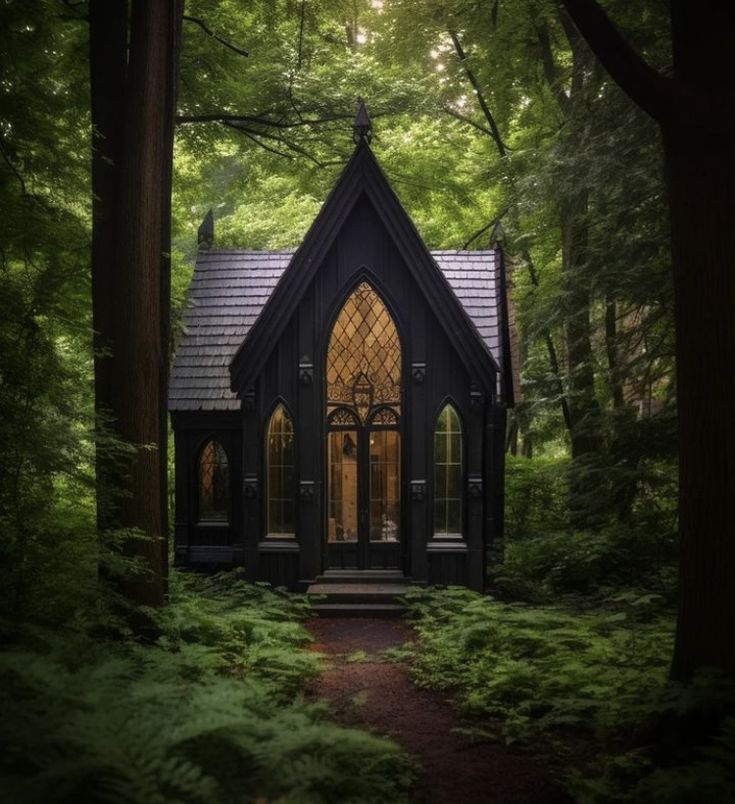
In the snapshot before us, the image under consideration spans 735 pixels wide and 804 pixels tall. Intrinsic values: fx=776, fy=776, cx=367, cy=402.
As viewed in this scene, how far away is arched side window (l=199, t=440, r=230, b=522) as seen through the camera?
14.1 metres

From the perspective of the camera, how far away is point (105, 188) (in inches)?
304

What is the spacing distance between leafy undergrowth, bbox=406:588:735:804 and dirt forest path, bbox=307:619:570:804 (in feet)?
0.73

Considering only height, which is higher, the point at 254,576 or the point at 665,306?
the point at 665,306

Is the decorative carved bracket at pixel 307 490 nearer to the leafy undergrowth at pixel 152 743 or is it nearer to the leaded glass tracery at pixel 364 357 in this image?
the leaded glass tracery at pixel 364 357

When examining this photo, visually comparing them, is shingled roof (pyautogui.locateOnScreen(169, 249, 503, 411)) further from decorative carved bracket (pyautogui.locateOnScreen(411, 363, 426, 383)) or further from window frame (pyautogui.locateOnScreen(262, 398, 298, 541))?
decorative carved bracket (pyautogui.locateOnScreen(411, 363, 426, 383))

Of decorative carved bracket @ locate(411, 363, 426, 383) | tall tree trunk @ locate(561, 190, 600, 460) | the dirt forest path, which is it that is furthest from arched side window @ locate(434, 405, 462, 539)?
the dirt forest path

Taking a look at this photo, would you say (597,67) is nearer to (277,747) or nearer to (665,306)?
(665,306)

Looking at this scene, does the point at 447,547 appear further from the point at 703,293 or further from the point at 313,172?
the point at 313,172

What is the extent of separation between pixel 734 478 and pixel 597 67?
6488 mm

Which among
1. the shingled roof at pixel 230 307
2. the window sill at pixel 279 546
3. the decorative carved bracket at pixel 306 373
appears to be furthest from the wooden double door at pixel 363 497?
the shingled roof at pixel 230 307

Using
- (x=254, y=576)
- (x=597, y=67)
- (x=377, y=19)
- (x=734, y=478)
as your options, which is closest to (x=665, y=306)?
(x=597, y=67)

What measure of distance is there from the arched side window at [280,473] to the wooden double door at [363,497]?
2.10 feet

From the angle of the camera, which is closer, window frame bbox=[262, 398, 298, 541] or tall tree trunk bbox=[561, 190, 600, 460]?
tall tree trunk bbox=[561, 190, 600, 460]

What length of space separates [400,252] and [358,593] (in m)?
5.45
